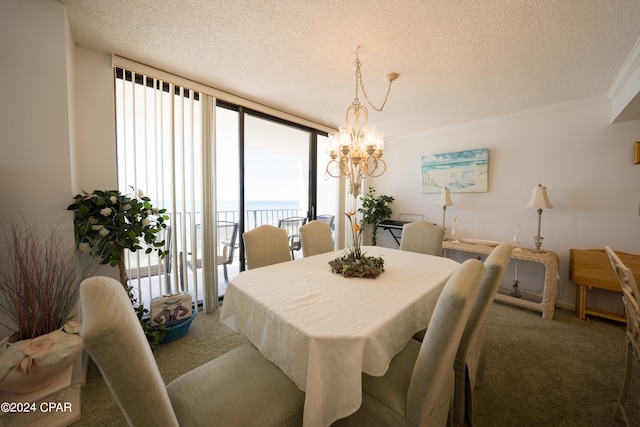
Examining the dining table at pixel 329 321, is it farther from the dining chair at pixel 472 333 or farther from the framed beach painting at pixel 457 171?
the framed beach painting at pixel 457 171

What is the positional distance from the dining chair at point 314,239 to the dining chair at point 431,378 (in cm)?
137

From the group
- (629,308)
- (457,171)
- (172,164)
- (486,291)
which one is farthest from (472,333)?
(457,171)


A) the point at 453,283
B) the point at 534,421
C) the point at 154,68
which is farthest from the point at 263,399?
the point at 154,68

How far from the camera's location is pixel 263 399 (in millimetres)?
948

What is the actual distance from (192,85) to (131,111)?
0.61m

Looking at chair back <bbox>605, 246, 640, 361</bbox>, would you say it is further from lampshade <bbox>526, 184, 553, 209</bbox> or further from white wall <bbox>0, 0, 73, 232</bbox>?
white wall <bbox>0, 0, 73, 232</bbox>

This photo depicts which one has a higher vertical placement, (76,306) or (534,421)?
(76,306)

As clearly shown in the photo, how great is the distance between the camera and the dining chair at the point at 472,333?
1119 millimetres

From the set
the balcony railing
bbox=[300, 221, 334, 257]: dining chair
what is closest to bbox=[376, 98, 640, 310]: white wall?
bbox=[300, 221, 334, 257]: dining chair

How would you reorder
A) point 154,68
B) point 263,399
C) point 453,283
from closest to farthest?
point 453,283 < point 263,399 < point 154,68

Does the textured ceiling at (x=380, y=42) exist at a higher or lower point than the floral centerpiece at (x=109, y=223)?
higher

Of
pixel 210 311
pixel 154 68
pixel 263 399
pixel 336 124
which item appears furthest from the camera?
pixel 336 124

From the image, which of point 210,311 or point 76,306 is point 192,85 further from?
point 210,311

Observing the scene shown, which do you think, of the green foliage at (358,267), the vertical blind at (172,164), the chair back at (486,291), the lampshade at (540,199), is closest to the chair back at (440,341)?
the chair back at (486,291)
